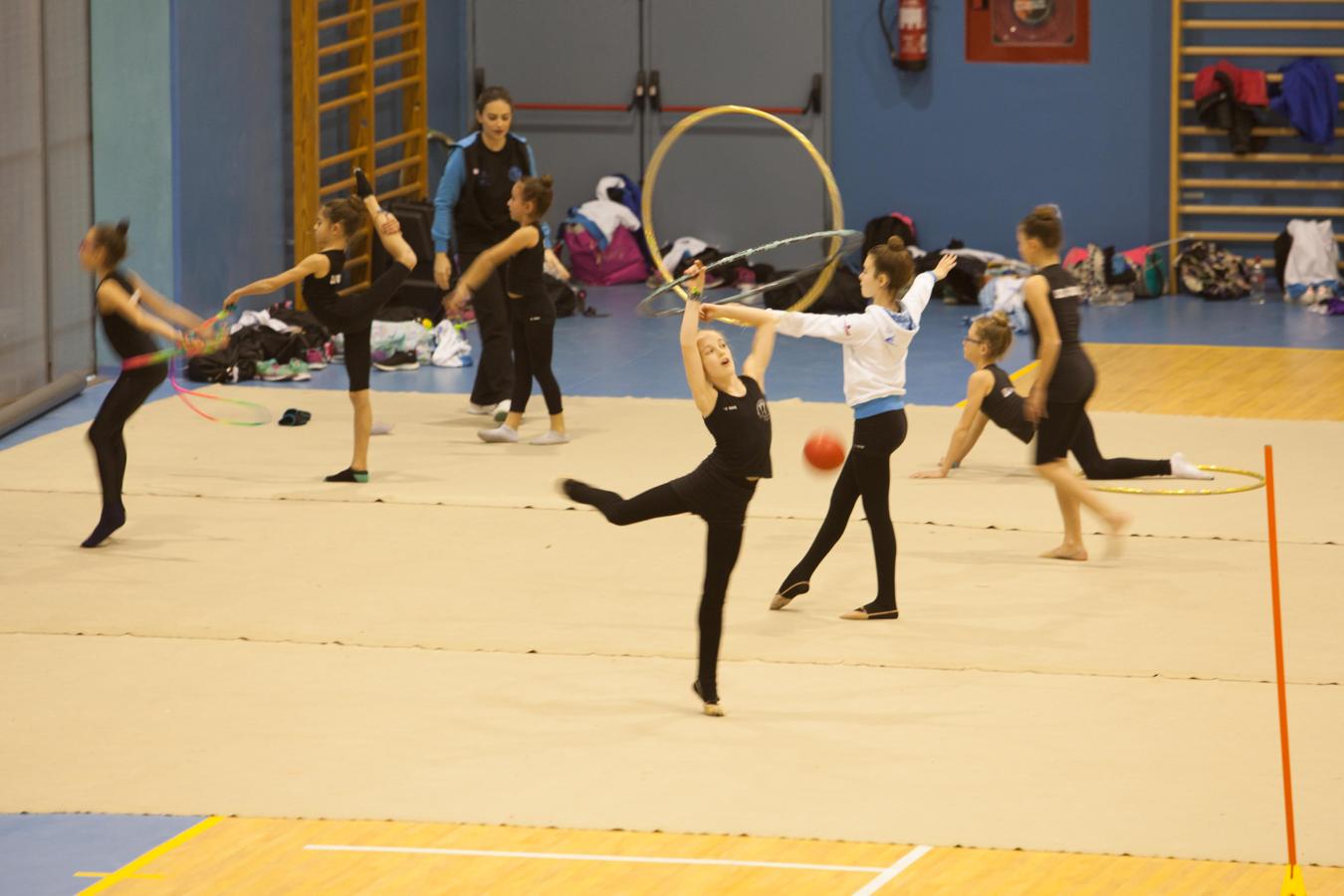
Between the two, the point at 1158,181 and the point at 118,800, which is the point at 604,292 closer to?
the point at 1158,181

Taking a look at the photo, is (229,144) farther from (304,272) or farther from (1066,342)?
(1066,342)

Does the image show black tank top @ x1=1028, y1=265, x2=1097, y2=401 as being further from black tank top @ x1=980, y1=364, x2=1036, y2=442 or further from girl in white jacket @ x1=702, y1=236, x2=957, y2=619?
black tank top @ x1=980, y1=364, x2=1036, y2=442

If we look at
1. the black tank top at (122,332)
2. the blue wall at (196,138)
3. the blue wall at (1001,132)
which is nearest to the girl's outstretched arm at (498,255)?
the black tank top at (122,332)

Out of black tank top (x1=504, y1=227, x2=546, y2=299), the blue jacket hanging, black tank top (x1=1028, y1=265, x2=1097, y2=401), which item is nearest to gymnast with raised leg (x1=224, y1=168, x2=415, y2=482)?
black tank top (x1=504, y1=227, x2=546, y2=299)

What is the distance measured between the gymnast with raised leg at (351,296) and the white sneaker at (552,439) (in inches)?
48.9

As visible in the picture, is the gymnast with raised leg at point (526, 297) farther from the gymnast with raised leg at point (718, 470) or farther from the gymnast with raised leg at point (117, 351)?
the gymnast with raised leg at point (718, 470)

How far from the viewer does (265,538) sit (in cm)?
868

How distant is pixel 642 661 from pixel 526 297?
404cm

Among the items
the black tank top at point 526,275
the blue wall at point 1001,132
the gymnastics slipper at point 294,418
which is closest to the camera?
the black tank top at point 526,275

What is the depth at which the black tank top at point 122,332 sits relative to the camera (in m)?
8.55

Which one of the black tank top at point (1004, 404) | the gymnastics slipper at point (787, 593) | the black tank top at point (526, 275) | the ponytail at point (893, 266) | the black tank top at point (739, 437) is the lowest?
the gymnastics slipper at point (787, 593)

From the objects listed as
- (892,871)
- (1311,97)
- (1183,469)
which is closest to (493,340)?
(1183,469)

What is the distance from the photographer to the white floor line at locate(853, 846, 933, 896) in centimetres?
499

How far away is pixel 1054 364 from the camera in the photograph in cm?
795
